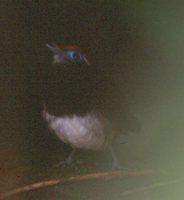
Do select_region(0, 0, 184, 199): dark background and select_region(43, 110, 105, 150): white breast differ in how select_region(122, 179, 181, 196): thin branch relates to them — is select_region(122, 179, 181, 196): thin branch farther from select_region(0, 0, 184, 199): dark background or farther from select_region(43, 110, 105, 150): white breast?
select_region(43, 110, 105, 150): white breast

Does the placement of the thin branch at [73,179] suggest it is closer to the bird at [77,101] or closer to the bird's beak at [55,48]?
the bird at [77,101]

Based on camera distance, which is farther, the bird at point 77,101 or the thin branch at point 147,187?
the bird at point 77,101

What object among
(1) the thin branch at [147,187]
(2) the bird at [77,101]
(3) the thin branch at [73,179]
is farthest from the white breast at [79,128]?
(1) the thin branch at [147,187]

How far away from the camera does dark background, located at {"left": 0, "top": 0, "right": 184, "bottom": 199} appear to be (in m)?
1.56

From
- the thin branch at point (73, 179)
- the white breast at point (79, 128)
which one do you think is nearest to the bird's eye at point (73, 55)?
the white breast at point (79, 128)

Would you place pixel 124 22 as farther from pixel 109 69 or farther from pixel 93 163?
pixel 93 163

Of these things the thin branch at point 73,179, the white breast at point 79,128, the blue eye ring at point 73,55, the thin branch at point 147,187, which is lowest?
the thin branch at point 147,187

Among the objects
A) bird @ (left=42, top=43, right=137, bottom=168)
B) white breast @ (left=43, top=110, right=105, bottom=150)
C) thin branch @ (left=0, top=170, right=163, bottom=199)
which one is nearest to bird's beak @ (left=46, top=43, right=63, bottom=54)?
bird @ (left=42, top=43, right=137, bottom=168)

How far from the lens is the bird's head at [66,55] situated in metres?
1.55

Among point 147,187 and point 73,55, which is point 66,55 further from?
point 147,187

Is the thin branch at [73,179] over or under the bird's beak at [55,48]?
under

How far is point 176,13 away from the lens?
1.52m

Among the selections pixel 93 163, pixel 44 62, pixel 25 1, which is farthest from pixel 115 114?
pixel 25 1

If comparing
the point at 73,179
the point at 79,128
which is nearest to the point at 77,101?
the point at 79,128
